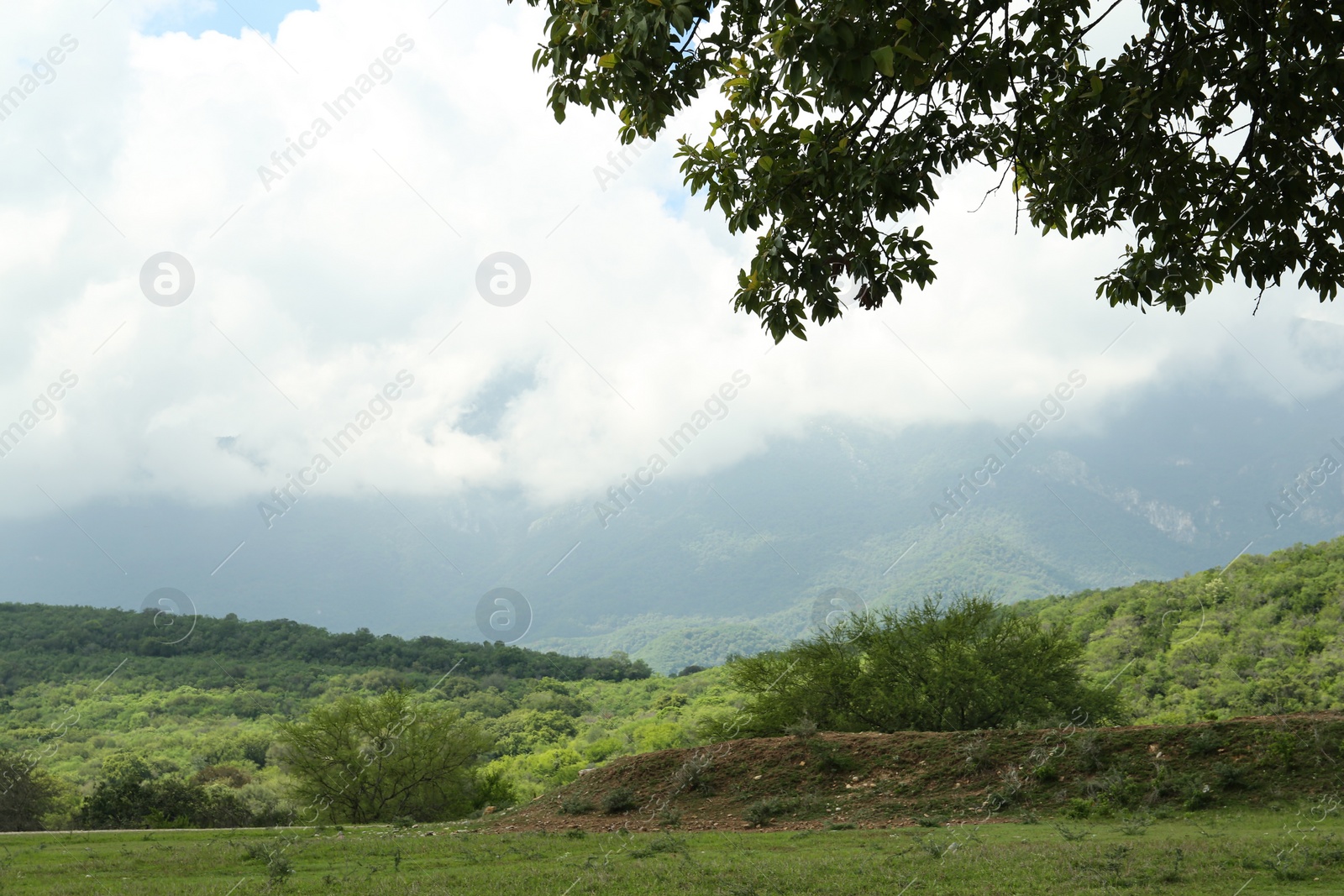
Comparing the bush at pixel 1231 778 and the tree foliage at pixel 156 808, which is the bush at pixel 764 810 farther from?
the tree foliage at pixel 156 808

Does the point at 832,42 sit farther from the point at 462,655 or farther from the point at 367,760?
the point at 462,655

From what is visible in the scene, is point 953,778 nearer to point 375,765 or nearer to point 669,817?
point 669,817

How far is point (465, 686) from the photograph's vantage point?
71.7 metres

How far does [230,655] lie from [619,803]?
7468 centimetres

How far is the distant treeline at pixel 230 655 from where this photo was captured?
2891 inches

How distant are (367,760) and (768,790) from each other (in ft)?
68.3

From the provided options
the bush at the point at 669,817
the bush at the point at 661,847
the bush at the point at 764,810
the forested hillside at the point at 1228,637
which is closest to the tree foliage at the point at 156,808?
the bush at the point at 669,817

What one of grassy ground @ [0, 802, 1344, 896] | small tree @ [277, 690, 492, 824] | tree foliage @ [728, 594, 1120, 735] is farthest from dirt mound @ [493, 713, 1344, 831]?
small tree @ [277, 690, 492, 824]

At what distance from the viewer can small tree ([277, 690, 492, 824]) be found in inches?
1271

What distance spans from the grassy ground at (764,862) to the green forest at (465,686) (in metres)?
10.0

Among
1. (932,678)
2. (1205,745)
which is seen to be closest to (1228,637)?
(932,678)

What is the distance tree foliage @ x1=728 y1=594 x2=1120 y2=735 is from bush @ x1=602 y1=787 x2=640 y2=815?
28.6ft

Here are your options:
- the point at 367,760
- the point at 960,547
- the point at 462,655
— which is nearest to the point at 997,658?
the point at 367,760

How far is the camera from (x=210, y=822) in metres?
26.4
